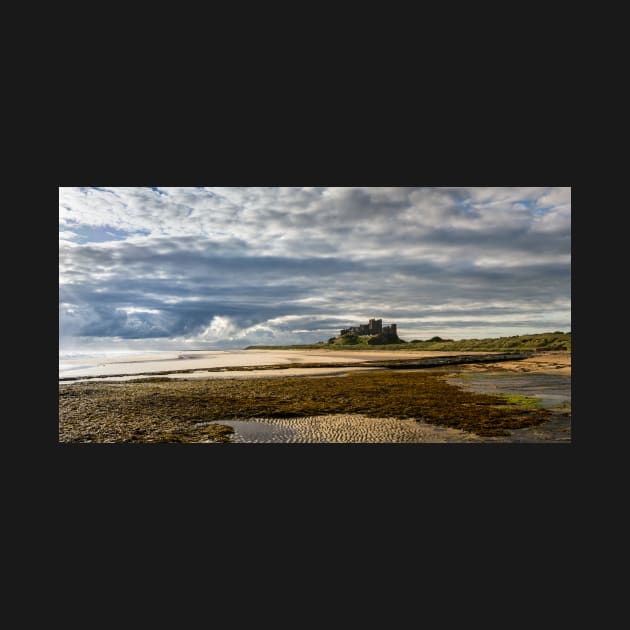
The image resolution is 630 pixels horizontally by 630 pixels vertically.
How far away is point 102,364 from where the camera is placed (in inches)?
677

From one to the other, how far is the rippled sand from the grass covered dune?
1.37 feet

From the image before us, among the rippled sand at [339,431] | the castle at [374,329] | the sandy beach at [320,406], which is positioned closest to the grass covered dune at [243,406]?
the sandy beach at [320,406]

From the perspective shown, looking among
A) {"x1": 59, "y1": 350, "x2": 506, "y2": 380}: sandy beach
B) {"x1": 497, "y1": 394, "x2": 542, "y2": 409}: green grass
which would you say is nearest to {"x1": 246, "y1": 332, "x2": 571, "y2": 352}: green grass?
{"x1": 59, "y1": 350, "x2": 506, "y2": 380}: sandy beach

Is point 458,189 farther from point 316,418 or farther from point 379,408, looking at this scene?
point 316,418

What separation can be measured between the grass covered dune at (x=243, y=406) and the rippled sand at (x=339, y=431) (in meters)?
0.42

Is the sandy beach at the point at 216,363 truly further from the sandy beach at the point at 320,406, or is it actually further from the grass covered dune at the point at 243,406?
the grass covered dune at the point at 243,406

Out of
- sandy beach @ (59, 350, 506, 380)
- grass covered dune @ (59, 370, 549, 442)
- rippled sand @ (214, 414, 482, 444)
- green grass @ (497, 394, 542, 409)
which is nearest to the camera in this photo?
rippled sand @ (214, 414, 482, 444)

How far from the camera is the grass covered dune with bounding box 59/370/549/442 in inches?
418

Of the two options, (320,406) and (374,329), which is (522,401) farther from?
(320,406)

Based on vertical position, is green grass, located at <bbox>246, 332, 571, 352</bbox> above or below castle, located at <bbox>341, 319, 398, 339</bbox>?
below

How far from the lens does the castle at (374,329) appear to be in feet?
43.4

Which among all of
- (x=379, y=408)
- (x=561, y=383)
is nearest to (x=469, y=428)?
(x=379, y=408)

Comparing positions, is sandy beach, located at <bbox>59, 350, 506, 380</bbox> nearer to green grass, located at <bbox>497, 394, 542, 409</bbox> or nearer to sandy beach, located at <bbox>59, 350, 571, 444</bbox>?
sandy beach, located at <bbox>59, 350, 571, 444</bbox>

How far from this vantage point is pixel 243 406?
1266 cm
